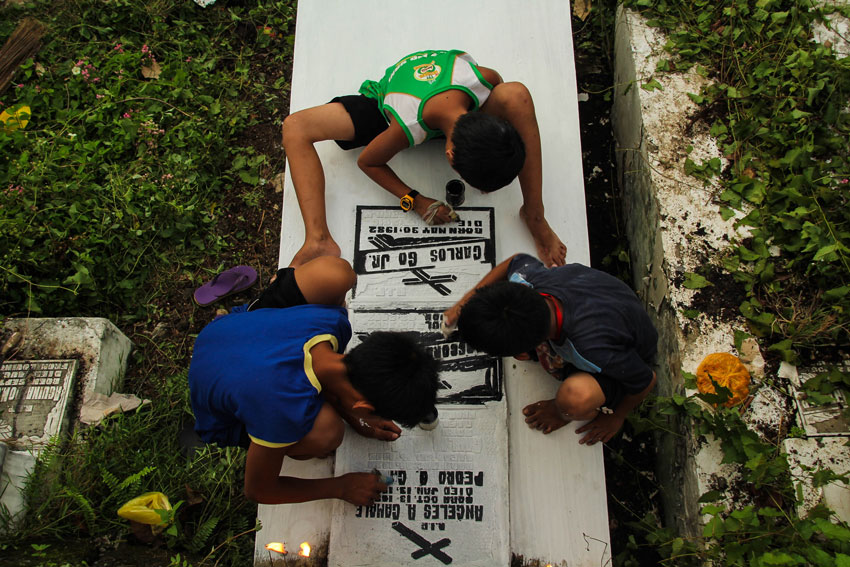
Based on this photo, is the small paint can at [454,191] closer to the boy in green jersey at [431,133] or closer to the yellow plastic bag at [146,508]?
the boy in green jersey at [431,133]

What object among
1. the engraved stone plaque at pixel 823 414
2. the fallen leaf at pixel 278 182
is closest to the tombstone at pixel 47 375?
the fallen leaf at pixel 278 182

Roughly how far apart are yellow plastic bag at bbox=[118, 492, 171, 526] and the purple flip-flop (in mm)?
924

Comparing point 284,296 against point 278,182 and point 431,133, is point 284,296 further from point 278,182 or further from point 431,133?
point 278,182

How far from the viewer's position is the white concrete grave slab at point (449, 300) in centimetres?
207

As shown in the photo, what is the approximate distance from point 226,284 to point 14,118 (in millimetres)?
1565

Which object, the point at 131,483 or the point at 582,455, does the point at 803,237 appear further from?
the point at 131,483

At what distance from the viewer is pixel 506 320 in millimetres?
1671

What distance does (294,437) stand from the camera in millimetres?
1729

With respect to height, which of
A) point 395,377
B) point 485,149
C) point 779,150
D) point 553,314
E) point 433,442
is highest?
point 779,150

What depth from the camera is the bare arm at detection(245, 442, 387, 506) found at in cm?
177

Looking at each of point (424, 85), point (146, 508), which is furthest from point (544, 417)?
point (146, 508)

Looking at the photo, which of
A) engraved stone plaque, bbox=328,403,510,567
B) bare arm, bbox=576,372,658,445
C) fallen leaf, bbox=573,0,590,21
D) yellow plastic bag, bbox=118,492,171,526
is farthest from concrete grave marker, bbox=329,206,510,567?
fallen leaf, bbox=573,0,590,21

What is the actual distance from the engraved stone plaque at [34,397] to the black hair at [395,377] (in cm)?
147

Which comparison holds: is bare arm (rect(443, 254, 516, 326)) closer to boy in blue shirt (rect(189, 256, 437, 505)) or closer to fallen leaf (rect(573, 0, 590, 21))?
boy in blue shirt (rect(189, 256, 437, 505))
